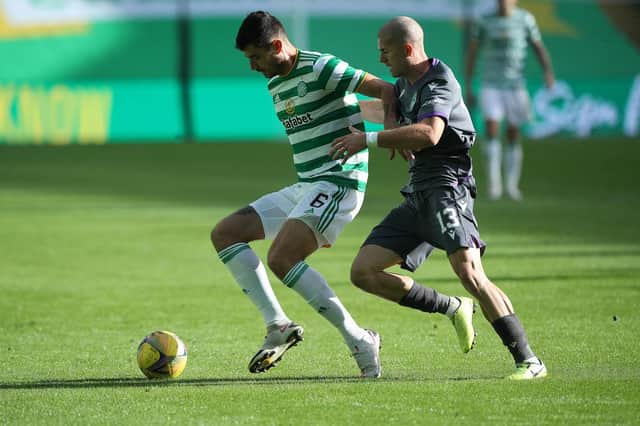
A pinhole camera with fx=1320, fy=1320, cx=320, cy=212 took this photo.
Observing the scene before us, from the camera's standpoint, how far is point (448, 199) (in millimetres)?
6891

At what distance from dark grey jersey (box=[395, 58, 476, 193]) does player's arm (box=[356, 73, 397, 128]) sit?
52 mm

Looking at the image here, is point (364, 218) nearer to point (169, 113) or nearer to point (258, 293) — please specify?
point (258, 293)

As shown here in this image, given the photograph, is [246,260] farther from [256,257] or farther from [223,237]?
[223,237]

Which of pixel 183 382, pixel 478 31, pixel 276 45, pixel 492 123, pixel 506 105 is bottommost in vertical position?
pixel 492 123

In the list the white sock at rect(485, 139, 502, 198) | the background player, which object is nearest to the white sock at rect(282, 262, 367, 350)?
the background player

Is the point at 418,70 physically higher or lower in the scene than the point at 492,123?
higher

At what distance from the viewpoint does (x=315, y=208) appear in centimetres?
723

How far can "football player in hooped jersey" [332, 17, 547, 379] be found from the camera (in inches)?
264

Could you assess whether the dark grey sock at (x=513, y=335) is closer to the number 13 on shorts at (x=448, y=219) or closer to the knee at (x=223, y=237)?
the number 13 on shorts at (x=448, y=219)

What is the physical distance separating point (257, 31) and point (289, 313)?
302 cm

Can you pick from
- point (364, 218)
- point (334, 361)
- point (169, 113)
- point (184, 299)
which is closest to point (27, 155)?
point (169, 113)

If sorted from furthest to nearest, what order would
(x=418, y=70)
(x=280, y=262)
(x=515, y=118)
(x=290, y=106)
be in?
(x=515, y=118) < (x=290, y=106) < (x=280, y=262) < (x=418, y=70)

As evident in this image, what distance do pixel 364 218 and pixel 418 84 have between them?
9171 mm

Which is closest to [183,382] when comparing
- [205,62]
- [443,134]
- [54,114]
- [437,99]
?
[443,134]
